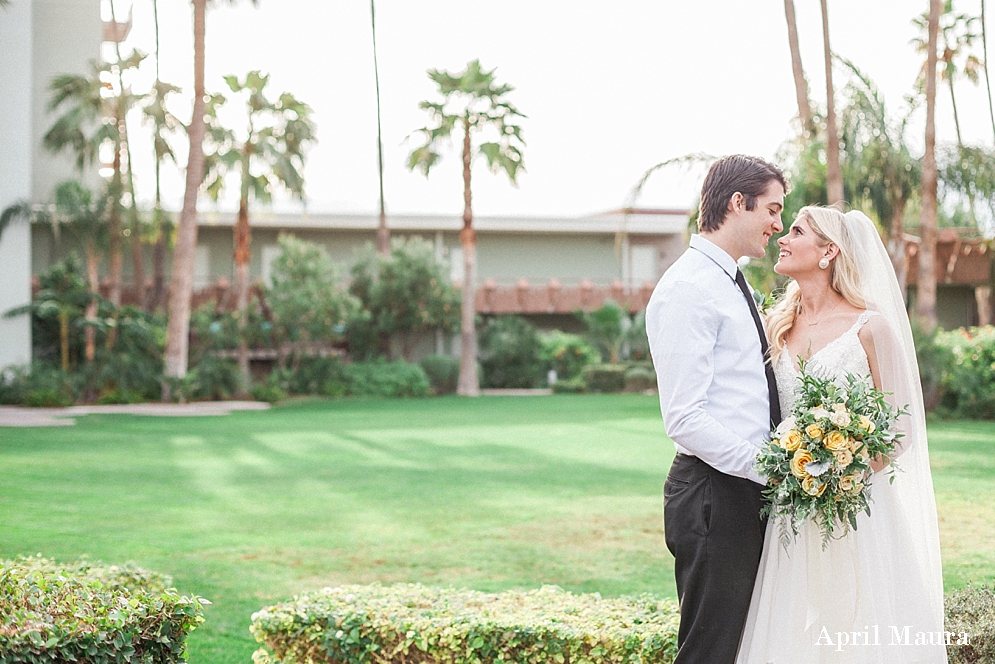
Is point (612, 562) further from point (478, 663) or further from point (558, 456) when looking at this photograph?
point (558, 456)

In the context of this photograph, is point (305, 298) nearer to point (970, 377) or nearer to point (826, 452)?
point (970, 377)

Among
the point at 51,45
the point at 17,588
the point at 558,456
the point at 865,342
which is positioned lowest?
the point at 558,456

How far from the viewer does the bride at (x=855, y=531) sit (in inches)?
134

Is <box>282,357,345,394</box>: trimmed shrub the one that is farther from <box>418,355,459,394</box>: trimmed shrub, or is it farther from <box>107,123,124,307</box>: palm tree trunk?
<box>107,123,124,307</box>: palm tree trunk

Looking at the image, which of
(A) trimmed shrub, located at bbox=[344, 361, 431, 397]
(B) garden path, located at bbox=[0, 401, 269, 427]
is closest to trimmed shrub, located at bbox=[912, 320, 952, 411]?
(B) garden path, located at bbox=[0, 401, 269, 427]

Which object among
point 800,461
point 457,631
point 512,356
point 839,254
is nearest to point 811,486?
point 800,461

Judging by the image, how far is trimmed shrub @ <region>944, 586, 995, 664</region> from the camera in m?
3.97

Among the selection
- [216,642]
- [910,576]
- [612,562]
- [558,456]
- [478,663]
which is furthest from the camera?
[558,456]

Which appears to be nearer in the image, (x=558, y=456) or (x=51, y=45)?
(x=558, y=456)

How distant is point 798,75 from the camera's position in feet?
67.1

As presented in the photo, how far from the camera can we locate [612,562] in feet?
27.8

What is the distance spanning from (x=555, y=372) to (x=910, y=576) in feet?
106

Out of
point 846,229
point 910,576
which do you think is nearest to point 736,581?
point 910,576

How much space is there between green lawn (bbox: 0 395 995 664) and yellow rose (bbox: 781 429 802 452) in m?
3.87
